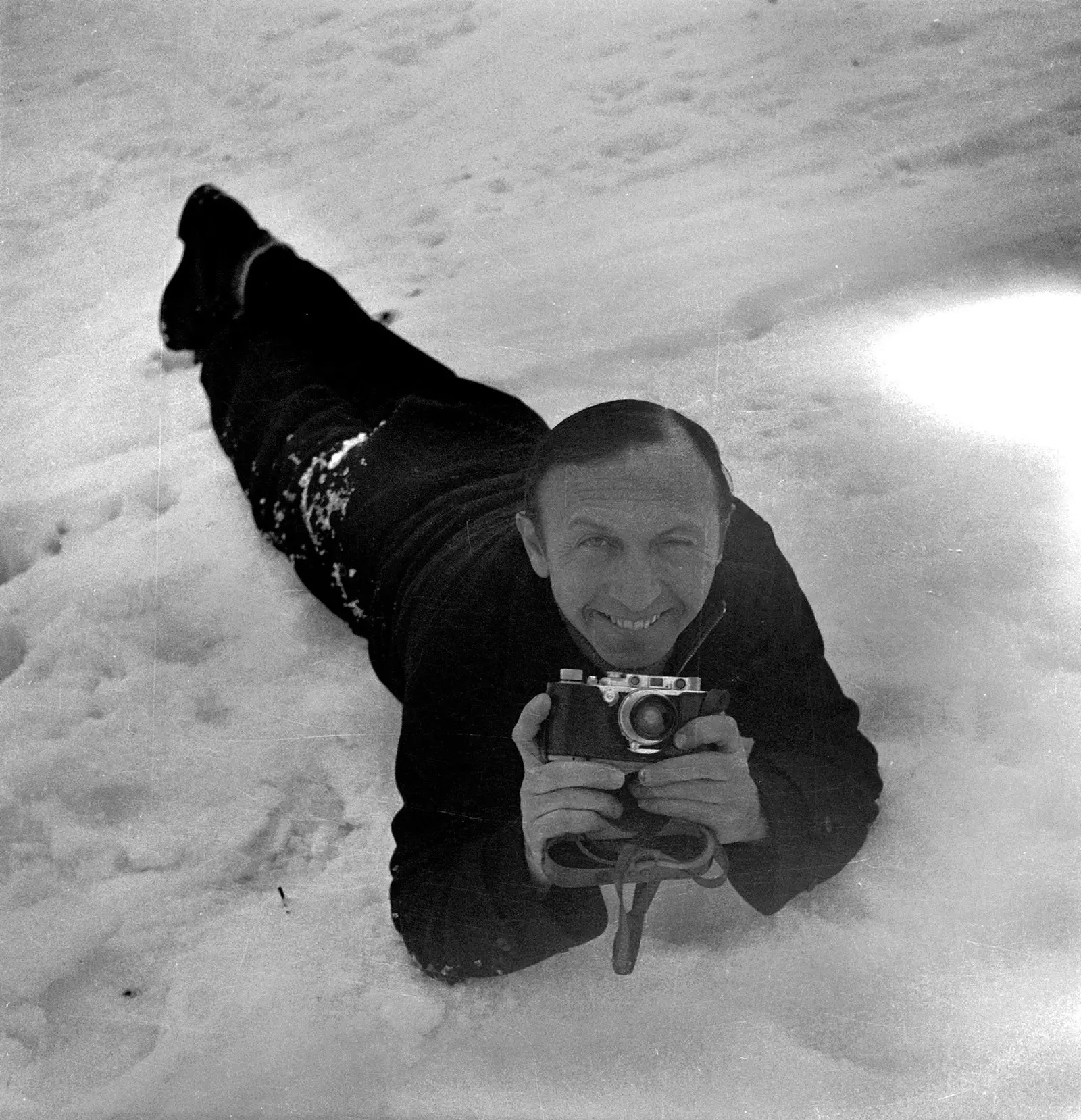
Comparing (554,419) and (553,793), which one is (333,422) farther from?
(553,793)

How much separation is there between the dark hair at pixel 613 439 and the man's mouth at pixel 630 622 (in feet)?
0.45

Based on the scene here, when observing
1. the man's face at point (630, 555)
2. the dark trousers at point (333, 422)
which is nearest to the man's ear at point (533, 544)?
the man's face at point (630, 555)

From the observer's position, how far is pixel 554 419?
5.20 feet

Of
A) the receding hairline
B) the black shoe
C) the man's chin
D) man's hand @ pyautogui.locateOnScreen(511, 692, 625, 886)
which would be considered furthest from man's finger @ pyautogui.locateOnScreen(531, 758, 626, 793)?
the black shoe

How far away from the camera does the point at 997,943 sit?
144 centimetres

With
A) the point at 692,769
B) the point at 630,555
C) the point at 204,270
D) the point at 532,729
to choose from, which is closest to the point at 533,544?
the point at 630,555

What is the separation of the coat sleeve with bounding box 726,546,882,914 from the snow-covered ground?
0.10ft

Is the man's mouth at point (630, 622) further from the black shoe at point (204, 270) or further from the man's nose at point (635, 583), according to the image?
the black shoe at point (204, 270)

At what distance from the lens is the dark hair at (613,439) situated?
1482mm

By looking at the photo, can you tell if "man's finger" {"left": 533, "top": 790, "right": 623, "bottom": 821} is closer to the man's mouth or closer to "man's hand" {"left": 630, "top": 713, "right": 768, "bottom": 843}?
"man's hand" {"left": 630, "top": 713, "right": 768, "bottom": 843}

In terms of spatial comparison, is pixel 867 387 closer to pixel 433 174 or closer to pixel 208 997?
pixel 433 174

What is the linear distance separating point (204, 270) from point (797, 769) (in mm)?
1068

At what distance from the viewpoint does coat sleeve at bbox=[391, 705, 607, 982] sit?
4.67 ft

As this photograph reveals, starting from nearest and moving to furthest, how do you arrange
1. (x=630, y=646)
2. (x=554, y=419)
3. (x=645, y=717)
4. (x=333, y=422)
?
1. (x=645, y=717)
2. (x=630, y=646)
3. (x=554, y=419)
4. (x=333, y=422)
